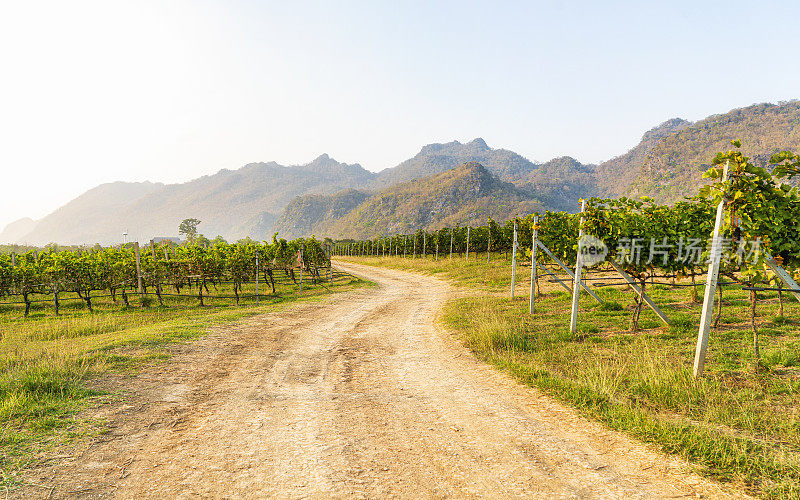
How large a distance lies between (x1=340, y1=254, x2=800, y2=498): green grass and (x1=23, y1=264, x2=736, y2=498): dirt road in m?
0.39

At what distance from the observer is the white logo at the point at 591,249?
31.4ft

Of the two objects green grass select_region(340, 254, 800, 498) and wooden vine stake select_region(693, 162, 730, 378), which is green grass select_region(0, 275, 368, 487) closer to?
green grass select_region(340, 254, 800, 498)

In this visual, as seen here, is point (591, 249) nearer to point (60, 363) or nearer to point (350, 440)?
point (350, 440)

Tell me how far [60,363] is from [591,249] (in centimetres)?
1215

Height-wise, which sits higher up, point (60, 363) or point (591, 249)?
point (591, 249)

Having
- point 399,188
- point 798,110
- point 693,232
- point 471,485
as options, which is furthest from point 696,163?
point 471,485

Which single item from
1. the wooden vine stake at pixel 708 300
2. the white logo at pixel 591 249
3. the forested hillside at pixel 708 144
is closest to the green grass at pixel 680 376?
the wooden vine stake at pixel 708 300

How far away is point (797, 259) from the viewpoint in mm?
6402

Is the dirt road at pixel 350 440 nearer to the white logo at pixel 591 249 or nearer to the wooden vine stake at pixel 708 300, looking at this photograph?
the wooden vine stake at pixel 708 300

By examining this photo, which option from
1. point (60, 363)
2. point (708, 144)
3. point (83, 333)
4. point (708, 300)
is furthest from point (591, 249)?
point (708, 144)

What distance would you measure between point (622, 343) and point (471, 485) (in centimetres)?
662

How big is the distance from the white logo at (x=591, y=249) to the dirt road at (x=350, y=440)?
15.2 feet

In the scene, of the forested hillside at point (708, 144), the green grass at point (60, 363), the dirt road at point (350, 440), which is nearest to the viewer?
the dirt road at point (350, 440)

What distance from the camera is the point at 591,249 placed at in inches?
387
